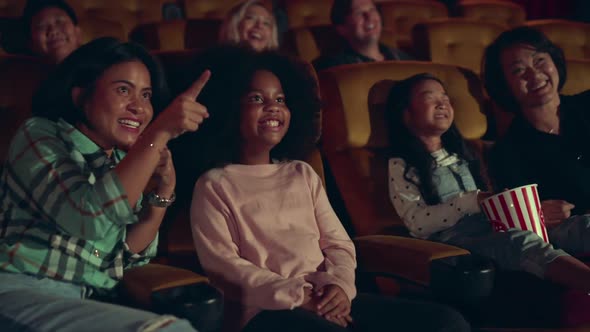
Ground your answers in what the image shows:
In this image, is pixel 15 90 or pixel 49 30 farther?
pixel 49 30

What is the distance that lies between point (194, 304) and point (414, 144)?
94 centimetres

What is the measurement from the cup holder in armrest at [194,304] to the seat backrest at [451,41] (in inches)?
76.4

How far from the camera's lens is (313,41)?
302 cm

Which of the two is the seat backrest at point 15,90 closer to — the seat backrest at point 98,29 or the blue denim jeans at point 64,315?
the blue denim jeans at point 64,315

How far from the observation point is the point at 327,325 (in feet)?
3.92

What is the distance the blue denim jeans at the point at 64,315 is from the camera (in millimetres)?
919

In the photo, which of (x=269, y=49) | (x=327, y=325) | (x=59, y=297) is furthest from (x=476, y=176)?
(x=59, y=297)

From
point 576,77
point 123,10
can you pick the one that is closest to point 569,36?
point 576,77

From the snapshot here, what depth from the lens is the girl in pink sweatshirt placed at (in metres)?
1.26

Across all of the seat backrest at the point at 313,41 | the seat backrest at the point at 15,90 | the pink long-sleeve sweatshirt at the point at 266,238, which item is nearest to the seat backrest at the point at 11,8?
the seat backrest at the point at 313,41

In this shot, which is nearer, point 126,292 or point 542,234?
point 126,292

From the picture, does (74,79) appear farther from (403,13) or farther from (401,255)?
(403,13)

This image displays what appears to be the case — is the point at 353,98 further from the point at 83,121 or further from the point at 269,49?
the point at 83,121

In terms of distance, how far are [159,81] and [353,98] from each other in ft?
2.14
